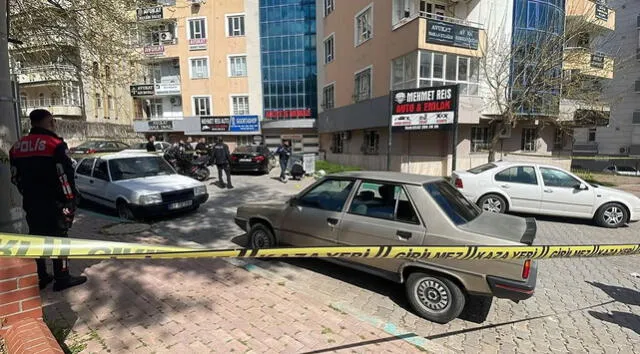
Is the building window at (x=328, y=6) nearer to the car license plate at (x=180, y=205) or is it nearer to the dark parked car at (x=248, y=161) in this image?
the dark parked car at (x=248, y=161)

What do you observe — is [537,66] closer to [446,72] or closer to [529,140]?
[446,72]

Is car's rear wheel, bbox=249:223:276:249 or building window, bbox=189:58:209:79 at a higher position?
building window, bbox=189:58:209:79

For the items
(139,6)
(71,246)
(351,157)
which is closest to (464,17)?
(351,157)

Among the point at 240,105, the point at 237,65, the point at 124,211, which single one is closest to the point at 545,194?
the point at 124,211

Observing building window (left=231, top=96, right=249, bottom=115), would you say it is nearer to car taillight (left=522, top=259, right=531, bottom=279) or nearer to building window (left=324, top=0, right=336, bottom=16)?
building window (left=324, top=0, right=336, bottom=16)

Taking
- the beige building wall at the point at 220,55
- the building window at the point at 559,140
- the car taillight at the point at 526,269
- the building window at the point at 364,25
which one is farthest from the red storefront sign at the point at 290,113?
the car taillight at the point at 526,269

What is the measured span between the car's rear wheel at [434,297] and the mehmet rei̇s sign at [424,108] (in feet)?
31.4

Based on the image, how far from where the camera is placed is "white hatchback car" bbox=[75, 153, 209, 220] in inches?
265

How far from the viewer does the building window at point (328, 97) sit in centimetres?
2367

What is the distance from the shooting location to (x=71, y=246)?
183 centimetres

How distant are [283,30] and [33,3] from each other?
85.4 ft

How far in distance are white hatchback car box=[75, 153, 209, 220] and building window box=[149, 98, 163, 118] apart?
2703 centimetres

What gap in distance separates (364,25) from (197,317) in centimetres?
1911

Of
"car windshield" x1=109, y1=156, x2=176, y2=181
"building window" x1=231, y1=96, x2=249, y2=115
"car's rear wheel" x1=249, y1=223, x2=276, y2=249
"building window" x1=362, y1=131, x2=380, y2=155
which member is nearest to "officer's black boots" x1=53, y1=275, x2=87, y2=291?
"car's rear wheel" x1=249, y1=223, x2=276, y2=249
